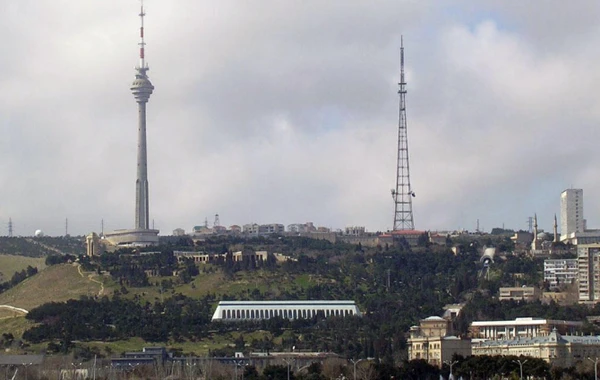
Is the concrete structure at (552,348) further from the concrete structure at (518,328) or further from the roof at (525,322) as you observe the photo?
the roof at (525,322)

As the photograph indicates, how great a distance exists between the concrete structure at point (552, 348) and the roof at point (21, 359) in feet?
144

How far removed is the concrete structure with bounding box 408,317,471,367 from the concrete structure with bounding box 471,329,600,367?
1.95 m

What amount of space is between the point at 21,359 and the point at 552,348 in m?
52.5

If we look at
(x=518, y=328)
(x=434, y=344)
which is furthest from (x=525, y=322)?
(x=434, y=344)

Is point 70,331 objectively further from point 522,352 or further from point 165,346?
point 522,352

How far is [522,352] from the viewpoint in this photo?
178 metres

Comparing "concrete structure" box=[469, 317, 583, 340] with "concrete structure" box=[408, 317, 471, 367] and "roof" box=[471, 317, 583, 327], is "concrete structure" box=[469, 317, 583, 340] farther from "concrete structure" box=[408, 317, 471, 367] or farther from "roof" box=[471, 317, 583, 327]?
"concrete structure" box=[408, 317, 471, 367]

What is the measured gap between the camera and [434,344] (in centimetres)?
18038

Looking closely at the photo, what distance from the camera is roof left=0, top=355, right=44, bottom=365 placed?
6683 inches

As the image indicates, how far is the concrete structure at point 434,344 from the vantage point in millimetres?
178750

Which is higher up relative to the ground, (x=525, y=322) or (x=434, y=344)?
(x=525, y=322)

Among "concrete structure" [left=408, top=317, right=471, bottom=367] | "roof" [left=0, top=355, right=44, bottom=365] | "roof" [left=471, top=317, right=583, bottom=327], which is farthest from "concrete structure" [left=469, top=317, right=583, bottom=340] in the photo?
"roof" [left=0, top=355, right=44, bottom=365]

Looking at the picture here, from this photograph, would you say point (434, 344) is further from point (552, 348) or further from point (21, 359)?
point (21, 359)

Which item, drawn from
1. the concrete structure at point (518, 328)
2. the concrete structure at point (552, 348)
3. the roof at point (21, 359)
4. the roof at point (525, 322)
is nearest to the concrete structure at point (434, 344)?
the concrete structure at point (552, 348)
